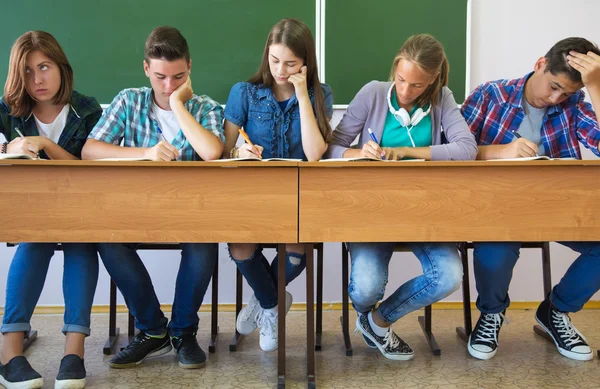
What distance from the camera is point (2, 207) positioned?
1.60 meters

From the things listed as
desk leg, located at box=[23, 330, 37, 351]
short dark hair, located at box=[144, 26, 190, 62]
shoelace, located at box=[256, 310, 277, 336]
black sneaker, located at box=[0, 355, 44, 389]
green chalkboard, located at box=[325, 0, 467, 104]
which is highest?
green chalkboard, located at box=[325, 0, 467, 104]

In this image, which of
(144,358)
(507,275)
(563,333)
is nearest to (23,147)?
(144,358)

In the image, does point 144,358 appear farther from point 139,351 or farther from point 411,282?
point 411,282

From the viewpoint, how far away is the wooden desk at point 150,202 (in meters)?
1.60

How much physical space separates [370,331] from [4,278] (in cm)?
191

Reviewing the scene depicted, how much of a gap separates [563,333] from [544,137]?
2.49ft

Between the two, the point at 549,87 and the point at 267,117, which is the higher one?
the point at 549,87

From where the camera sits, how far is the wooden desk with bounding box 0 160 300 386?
1596mm

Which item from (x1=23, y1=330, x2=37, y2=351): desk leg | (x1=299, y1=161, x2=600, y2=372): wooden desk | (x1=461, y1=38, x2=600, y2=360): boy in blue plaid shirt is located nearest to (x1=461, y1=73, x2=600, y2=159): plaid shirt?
(x1=461, y1=38, x2=600, y2=360): boy in blue plaid shirt

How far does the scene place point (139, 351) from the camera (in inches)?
77.4

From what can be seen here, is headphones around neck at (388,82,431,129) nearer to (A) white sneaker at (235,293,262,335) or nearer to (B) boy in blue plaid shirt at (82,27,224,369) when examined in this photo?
(B) boy in blue plaid shirt at (82,27,224,369)

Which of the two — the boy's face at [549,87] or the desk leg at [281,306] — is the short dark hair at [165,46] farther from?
the boy's face at [549,87]

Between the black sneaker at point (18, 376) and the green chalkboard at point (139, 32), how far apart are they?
1477 millimetres

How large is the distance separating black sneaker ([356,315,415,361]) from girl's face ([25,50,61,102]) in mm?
1394
